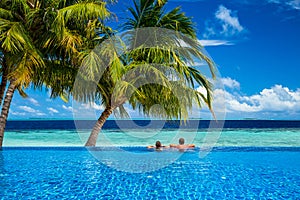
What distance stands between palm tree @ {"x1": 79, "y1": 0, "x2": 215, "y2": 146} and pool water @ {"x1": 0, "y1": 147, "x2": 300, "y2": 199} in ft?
5.11

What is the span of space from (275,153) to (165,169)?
14.3 feet

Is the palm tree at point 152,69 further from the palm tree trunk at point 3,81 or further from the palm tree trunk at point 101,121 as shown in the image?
the palm tree trunk at point 3,81

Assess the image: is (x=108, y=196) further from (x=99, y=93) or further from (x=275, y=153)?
(x=275, y=153)

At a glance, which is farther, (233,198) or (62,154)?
(62,154)

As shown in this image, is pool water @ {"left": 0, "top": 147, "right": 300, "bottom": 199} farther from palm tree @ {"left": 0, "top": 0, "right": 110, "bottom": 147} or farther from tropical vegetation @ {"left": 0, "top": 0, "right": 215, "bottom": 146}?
palm tree @ {"left": 0, "top": 0, "right": 110, "bottom": 147}

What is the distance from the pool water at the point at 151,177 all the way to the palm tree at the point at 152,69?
1.56m

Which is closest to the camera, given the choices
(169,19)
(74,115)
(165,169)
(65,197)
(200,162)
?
(65,197)

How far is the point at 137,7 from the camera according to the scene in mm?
11023

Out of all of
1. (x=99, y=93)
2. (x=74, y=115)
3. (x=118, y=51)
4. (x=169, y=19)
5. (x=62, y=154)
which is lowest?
(x=62, y=154)

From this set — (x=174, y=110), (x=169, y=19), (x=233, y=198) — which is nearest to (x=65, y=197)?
(x=233, y=198)

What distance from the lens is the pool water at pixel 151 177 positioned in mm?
5629

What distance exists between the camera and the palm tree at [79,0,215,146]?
9.93 metres

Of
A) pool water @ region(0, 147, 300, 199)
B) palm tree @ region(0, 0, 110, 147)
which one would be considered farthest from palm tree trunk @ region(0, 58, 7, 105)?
pool water @ region(0, 147, 300, 199)

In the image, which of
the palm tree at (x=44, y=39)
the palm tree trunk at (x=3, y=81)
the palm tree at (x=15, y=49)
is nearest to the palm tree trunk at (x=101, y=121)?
the palm tree at (x=44, y=39)
